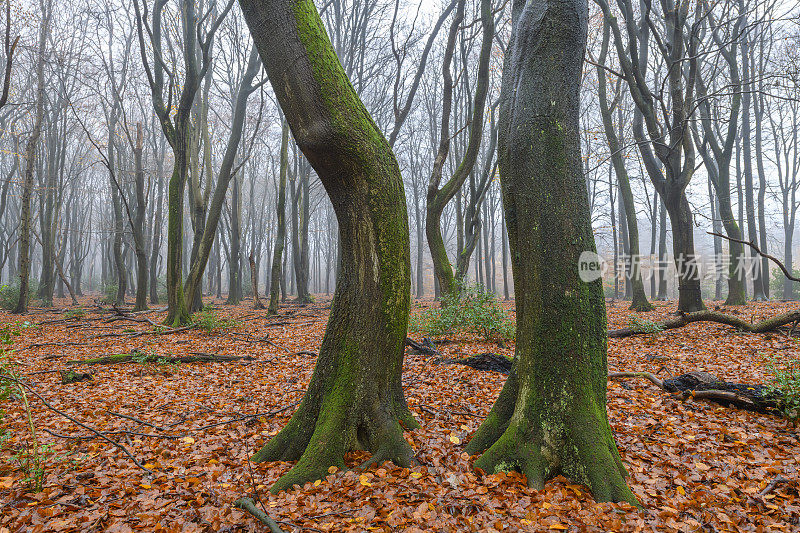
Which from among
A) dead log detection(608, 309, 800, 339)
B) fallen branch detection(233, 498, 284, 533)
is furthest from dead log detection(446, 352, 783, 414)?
fallen branch detection(233, 498, 284, 533)

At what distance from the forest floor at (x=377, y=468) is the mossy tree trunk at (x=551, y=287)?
0.21 meters

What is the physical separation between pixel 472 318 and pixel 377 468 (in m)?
4.95

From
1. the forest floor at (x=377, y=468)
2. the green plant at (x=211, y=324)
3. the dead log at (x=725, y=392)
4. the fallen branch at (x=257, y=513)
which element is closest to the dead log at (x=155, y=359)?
the forest floor at (x=377, y=468)

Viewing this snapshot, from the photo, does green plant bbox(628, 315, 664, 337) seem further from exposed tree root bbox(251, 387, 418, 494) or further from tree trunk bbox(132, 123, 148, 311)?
tree trunk bbox(132, 123, 148, 311)

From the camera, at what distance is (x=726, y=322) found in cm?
729

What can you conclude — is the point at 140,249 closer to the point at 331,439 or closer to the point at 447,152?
the point at 447,152

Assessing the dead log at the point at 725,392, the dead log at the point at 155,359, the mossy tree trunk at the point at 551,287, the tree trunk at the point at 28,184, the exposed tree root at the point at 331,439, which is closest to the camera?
the mossy tree trunk at the point at 551,287

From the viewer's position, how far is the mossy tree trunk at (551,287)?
102 inches

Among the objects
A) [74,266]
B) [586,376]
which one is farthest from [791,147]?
[74,266]

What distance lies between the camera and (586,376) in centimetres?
263

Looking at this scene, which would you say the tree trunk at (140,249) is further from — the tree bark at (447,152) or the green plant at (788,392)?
the green plant at (788,392)

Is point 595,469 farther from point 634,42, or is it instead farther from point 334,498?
point 634,42

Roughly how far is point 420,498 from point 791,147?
83.9ft

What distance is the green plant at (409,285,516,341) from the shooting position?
746 centimetres
